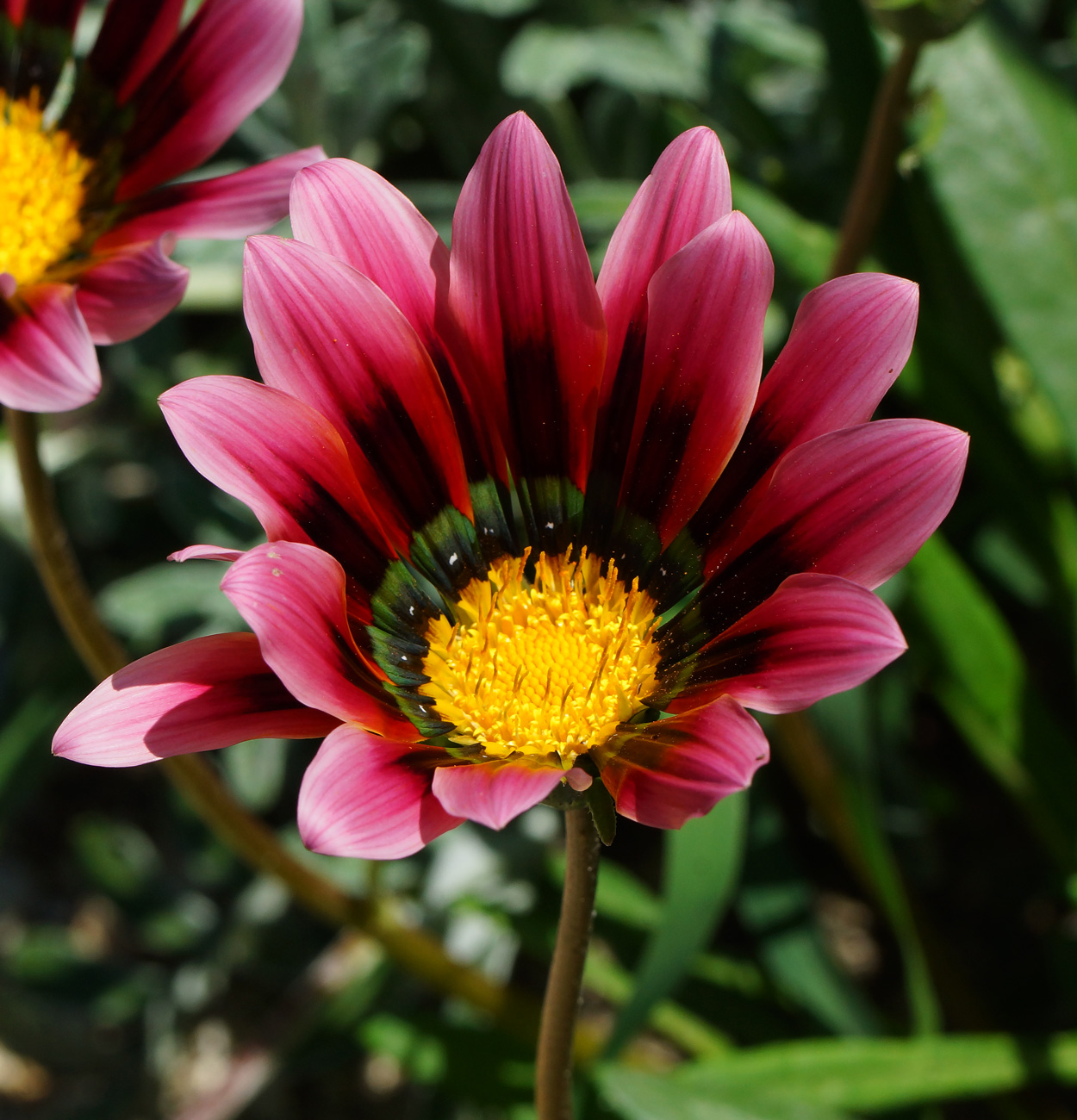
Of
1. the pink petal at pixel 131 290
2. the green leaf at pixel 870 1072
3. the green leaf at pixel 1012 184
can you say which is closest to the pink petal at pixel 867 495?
the pink petal at pixel 131 290

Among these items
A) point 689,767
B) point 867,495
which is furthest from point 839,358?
point 689,767

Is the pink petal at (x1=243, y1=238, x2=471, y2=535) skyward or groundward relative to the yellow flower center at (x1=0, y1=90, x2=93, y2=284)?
groundward

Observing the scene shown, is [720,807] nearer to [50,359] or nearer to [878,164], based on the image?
[878,164]

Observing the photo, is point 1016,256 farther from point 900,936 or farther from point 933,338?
point 900,936

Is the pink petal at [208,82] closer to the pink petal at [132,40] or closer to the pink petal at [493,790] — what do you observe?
the pink petal at [132,40]

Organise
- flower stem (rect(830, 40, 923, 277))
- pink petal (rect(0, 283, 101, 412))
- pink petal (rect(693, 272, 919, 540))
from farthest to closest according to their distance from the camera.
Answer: flower stem (rect(830, 40, 923, 277)) < pink petal (rect(0, 283, 101, 412)) < pink petal (rect(693, 272, 919, 540))

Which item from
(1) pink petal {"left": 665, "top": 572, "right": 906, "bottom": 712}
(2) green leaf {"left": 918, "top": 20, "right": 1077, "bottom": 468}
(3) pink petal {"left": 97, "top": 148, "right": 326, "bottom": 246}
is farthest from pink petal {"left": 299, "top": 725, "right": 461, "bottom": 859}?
(2) green leaf {"left": 918, "top": 20, "right": 1077, "bottom": 468}

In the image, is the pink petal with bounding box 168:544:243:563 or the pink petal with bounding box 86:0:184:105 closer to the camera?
the pink petal with bounding box 168:544:243:563

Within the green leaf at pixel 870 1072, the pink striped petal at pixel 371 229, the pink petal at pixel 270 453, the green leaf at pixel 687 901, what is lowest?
the green leaf at pixel 870 1072

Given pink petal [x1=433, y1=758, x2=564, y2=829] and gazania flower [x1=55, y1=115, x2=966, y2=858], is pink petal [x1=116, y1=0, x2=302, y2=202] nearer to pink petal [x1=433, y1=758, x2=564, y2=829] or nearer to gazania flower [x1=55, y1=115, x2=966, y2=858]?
gazania flower [x1=55, y1=115, x2=966, y2=858]
